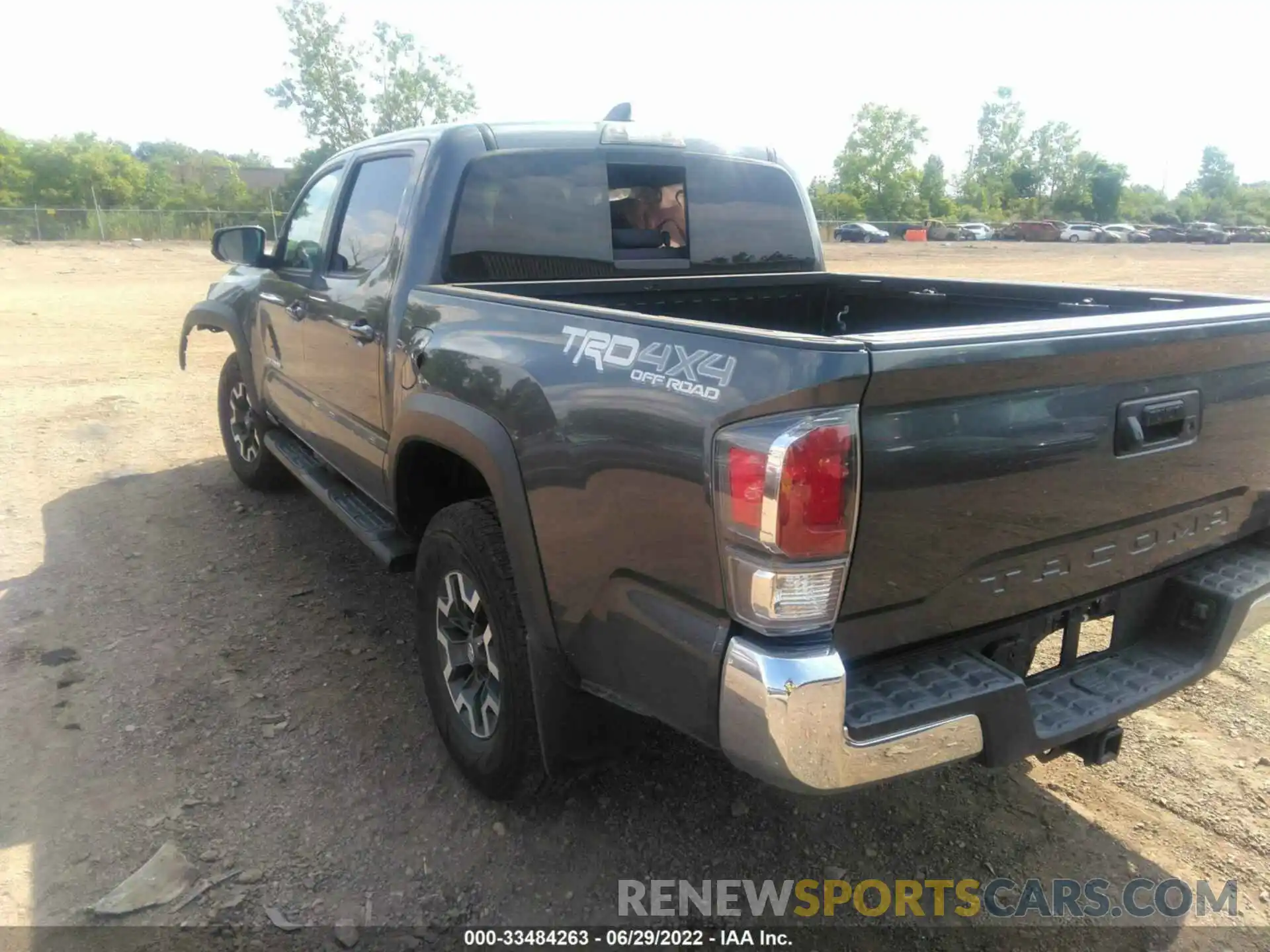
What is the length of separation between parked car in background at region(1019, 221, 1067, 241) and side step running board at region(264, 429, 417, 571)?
59238 mm

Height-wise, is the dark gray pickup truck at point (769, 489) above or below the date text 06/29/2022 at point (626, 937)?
above

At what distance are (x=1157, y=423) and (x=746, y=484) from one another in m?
1.09

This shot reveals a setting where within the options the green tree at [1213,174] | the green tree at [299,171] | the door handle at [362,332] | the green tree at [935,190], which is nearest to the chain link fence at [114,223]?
the green tree at [299,171]

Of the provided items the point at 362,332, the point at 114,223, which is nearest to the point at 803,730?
the point at 362,332

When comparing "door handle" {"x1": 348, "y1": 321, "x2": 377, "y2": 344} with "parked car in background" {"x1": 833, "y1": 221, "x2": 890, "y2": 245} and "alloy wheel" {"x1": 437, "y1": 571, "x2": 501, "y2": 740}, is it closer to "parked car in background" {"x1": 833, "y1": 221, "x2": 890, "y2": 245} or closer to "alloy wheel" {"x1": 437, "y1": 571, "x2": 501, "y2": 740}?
"alloy wheel" {"x1": 437, "y1": 571, "x2": 501, "y2": 740}

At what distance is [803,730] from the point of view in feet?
5.74

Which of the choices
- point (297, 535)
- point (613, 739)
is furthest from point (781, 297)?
point (297, 535)

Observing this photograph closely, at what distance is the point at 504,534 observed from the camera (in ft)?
8.37

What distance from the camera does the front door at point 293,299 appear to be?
4270 mm

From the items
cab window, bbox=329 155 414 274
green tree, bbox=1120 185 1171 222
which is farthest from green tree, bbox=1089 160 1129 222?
cab window, bbox=329 155 414 274

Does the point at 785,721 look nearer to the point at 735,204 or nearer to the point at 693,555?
the point at 693,555

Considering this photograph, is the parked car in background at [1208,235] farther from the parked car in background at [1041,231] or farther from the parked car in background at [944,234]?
the parked car in background at [944,234]

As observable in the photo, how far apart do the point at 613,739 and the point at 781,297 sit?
2074 mm

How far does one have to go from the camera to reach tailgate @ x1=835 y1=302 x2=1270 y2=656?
1.82 m
